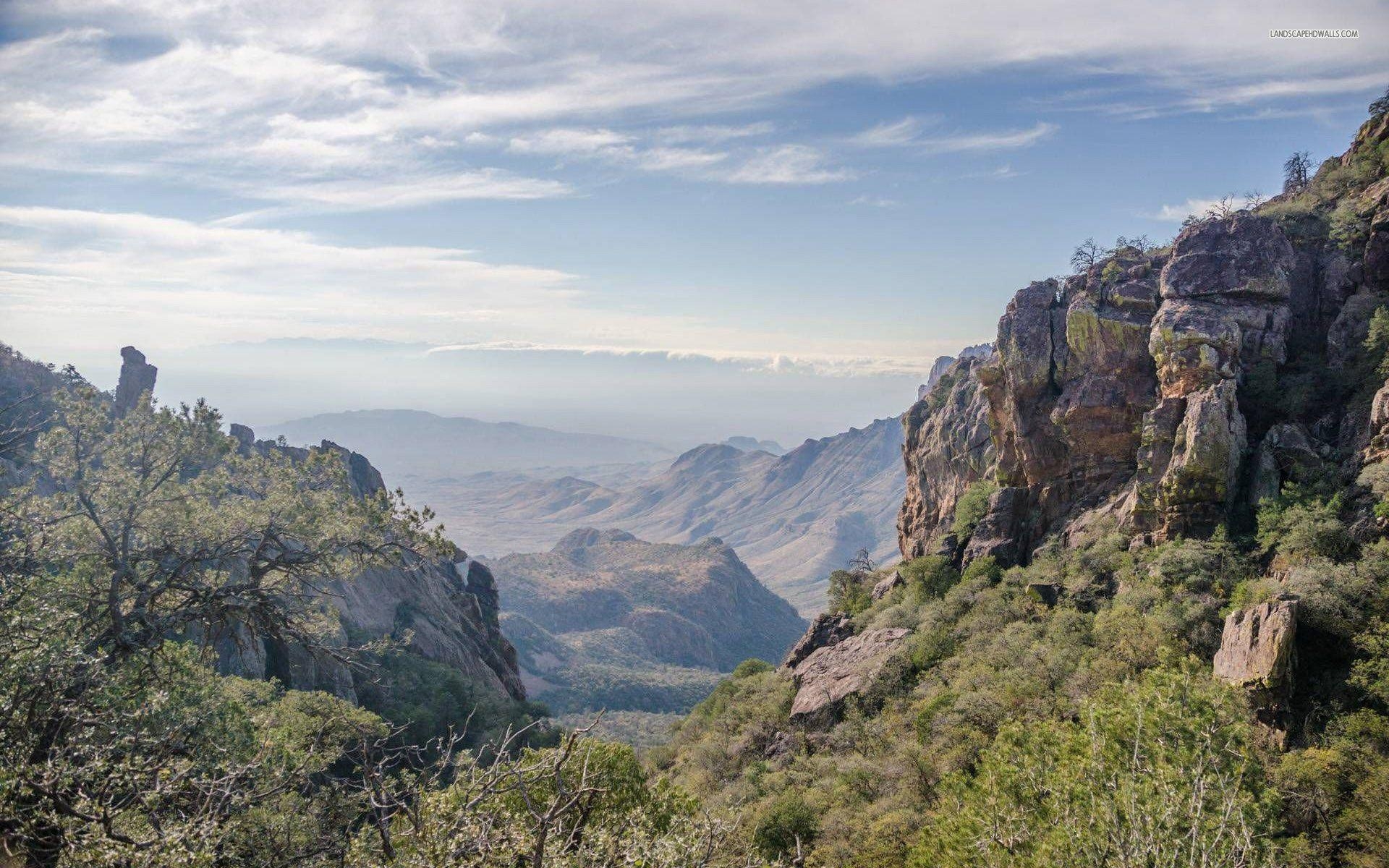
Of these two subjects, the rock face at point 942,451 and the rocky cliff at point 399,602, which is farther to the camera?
the rocky cliff at point 399,602

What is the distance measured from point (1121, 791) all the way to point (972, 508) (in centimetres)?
3891

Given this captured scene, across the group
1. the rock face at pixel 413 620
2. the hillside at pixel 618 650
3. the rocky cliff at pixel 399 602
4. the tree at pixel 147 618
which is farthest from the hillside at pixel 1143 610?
the hillside at pixel 618 650

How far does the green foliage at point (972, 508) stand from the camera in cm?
5506

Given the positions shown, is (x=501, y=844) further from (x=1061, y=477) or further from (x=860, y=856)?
(x=1061, y=477)

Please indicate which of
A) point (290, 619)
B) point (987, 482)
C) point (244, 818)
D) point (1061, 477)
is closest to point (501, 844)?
point (244, 818)

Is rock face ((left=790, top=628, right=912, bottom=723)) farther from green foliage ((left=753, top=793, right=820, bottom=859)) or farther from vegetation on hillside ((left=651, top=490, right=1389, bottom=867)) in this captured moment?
green foliage ((left=753, top=793, right=820, bottom=859))

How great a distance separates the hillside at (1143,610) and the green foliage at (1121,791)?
0.12 meters

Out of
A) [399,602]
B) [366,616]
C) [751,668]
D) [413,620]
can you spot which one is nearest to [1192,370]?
[751,668]

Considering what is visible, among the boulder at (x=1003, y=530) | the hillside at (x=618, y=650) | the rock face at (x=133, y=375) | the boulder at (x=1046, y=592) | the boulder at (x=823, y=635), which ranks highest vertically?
the rock face at (x=133, y=375)

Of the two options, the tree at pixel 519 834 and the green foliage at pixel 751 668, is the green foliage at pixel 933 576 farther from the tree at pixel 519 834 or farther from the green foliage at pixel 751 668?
the tree at pixel 519 834

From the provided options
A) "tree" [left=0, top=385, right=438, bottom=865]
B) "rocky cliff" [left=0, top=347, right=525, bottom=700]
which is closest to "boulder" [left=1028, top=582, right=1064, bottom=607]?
"tree" [left=0, top=385, right=438, bottom=865]

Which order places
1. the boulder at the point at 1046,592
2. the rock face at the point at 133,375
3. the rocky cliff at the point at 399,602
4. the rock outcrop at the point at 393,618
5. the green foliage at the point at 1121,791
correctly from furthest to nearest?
the rock face at the point at 133,375, the rocky cliff at the point at 399,602, the rock outcrop at the point at 393,618, the boulder at the point at 1046,592, the green foliage at the point at 1121,791

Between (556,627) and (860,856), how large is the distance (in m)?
164

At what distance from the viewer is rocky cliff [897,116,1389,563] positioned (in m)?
37.7
